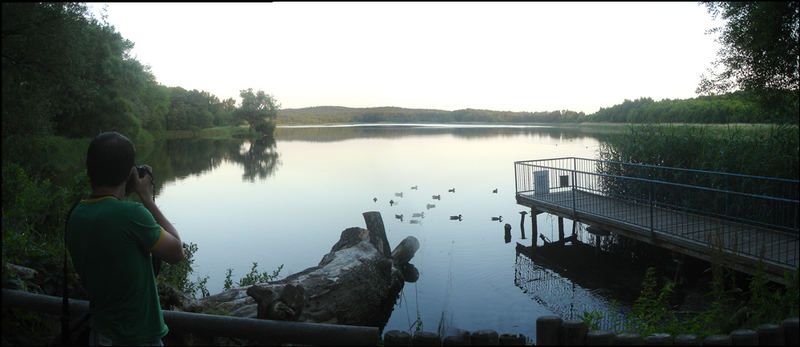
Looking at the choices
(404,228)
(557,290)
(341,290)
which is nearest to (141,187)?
(341,290)

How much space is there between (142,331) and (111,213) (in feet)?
2.31

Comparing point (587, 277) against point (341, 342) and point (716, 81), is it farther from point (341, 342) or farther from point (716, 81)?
point (341, 342)

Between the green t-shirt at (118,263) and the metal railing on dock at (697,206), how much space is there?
7996 millimetres

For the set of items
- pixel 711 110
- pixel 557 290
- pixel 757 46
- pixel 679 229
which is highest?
pixel 757 46

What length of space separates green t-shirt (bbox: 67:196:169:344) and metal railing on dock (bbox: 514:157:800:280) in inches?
315

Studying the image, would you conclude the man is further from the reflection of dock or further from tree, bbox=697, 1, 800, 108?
tree, bbox=697, 1, 800, 108

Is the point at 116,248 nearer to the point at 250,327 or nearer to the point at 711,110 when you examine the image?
the point at 250,327

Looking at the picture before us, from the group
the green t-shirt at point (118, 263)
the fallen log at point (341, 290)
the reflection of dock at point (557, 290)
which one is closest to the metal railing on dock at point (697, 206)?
the reflection of dock at point (557, 290)

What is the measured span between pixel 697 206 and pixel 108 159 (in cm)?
1378

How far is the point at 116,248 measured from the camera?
8.26 feet

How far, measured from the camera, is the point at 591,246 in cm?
1556

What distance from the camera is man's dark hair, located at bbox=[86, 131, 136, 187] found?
2498 millimetres

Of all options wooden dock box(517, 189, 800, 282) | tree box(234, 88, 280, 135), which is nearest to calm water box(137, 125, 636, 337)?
wooden dock box(517, 189, 800, 282)

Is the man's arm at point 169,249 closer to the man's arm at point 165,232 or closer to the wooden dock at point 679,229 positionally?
the man's arm at point 165,232
